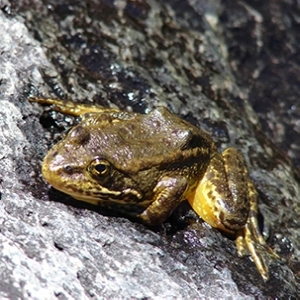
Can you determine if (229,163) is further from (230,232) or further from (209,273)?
(209,273)

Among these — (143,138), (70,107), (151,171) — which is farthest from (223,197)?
(70,107)

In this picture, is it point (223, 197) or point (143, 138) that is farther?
point (223, 197)

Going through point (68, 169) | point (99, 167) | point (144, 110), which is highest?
point (144, 110)

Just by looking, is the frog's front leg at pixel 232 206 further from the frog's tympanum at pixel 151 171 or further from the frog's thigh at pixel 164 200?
the frog's thigh at pixel 164 200

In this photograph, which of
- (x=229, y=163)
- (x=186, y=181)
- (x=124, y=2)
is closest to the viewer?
(x=186, y=181)

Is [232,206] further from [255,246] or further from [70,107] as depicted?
[70,107]

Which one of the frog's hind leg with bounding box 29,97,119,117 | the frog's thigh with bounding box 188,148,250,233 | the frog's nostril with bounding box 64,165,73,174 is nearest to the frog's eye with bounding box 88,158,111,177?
the frog's nostril with bounding box 64,165,73,174

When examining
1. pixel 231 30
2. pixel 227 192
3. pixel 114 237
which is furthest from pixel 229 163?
pixel 231 30

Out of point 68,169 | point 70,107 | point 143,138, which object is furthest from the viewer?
point 70,107
